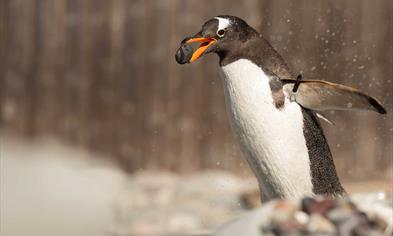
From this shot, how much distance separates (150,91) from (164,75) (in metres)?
0.15

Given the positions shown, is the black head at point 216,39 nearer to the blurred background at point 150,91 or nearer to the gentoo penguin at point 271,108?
the gentoo penguin at point 271,108

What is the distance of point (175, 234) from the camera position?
437 centimetres

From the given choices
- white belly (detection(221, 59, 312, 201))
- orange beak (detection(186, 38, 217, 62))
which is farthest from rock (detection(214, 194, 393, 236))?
orange beak (detection(186, 38, 217, 62))

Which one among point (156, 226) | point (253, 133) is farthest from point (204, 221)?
point (253, 133)

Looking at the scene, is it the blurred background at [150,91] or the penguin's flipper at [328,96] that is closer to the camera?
the penguin's flipper at [328,96]

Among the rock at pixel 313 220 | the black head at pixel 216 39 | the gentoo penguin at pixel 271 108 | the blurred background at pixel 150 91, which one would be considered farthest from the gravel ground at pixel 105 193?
the rock at pixel 313 220

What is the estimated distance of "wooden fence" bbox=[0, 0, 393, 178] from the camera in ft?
18.1

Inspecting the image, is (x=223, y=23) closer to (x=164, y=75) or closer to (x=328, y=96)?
(x=328, y=96)

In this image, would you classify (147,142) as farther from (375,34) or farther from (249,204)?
(375,34)

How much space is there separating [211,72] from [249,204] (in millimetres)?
978

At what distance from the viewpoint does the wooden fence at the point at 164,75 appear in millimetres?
5527

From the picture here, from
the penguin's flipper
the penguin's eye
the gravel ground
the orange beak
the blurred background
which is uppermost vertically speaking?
the penguin's eye

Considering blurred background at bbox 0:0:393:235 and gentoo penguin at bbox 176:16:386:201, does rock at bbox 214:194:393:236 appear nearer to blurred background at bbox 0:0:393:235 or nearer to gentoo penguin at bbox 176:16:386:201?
gentoo penguin at bbox 176:16:386:201

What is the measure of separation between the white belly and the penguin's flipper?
5 centimetres
